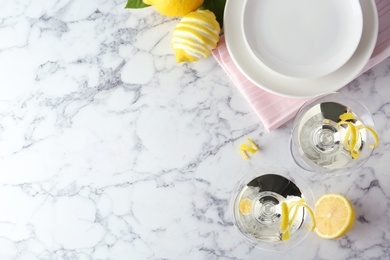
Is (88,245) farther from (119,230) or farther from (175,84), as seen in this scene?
(175,84)

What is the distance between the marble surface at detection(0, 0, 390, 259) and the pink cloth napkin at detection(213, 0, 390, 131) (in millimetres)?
34

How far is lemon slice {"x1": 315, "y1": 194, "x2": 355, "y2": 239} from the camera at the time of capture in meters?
1.16

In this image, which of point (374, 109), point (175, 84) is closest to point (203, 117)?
point (175, 84)

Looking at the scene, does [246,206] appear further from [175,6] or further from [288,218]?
[175,6]

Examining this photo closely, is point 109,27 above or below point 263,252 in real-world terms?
above

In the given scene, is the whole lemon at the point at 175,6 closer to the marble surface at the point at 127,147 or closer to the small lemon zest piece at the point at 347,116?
the marble surface at the point at 127,147


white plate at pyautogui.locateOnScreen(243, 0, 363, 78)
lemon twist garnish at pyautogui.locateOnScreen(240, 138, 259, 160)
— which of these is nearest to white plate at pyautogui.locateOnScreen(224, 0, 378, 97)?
white plate at pyautogui.locateOnScreen(243, 0, 363, 78)

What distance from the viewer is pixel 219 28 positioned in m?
1.18

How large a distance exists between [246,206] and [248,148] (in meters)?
0.11

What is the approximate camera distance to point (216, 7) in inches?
47.7

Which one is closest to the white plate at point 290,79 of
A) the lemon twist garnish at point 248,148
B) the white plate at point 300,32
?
the white plate at point 300,32

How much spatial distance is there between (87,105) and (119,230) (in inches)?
10.0

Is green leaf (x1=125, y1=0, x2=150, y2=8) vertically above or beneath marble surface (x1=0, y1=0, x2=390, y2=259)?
above

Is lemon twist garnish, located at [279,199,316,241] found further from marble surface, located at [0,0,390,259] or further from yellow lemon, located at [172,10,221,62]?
yellow lemon, located at [172,10,221,62]
